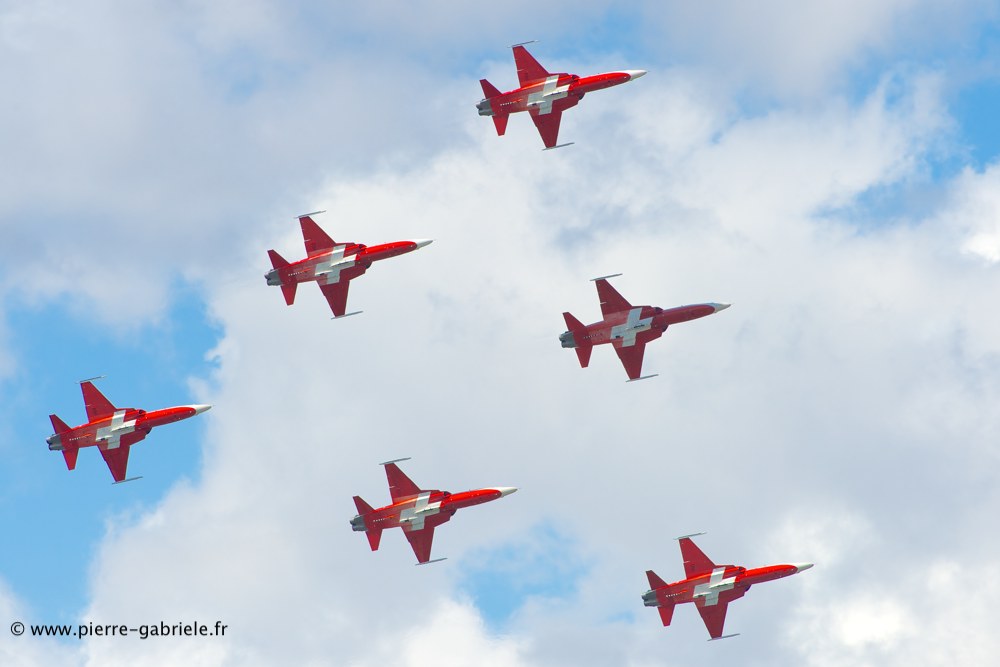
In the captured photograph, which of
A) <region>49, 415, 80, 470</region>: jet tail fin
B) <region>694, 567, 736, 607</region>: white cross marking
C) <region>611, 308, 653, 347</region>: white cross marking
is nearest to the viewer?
<region>49, 415, 80, 470</region>: jet tail fin

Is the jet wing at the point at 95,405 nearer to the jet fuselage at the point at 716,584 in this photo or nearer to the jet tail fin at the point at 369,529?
the jet tail fin at the point at 369,529

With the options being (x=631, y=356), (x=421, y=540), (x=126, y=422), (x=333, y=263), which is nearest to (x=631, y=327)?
(x=631, y=356)

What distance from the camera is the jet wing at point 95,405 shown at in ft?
408

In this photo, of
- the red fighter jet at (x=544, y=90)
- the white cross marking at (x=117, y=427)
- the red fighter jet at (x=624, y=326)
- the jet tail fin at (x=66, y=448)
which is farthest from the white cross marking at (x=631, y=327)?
the jet tail fin at (x=66, y=448)

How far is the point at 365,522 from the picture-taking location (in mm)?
124562

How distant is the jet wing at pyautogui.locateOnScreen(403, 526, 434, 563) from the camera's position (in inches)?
4995

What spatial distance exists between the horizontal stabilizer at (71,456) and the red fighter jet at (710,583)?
171 feet

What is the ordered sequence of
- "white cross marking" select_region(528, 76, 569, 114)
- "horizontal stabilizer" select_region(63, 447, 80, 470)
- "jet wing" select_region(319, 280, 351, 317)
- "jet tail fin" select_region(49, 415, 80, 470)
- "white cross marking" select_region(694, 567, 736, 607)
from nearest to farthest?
"jet tail fin" select_region(49, 415, 80, 470)
"horizontal stabilizer" select_region(63, 447, 80, 470)
"jet wing" select_region(319, 280, 351, 317)
"white cross marking" select_region(528, 76, 569, 114)
"white cross marking" select_region(694, 567, 736, 607)

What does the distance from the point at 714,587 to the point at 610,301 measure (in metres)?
27.9

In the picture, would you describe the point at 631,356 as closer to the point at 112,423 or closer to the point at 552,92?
the point at 552,92

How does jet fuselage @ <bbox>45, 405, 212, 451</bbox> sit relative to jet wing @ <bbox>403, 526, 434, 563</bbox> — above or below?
above

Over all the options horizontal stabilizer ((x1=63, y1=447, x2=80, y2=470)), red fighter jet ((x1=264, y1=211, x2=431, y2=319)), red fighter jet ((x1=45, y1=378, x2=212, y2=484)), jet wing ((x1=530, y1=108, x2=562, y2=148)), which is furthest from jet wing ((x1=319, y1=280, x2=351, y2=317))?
horizontal stabilizer ((x1=63, y1=447, x2=80, y2=470))

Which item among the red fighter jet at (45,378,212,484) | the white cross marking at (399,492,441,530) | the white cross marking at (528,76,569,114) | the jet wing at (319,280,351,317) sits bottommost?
the white cross marking at (399,492,441,530)

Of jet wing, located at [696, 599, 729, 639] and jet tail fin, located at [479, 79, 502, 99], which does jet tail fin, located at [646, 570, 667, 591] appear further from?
jet tail fin, located at [479, 79, 502, 99]
